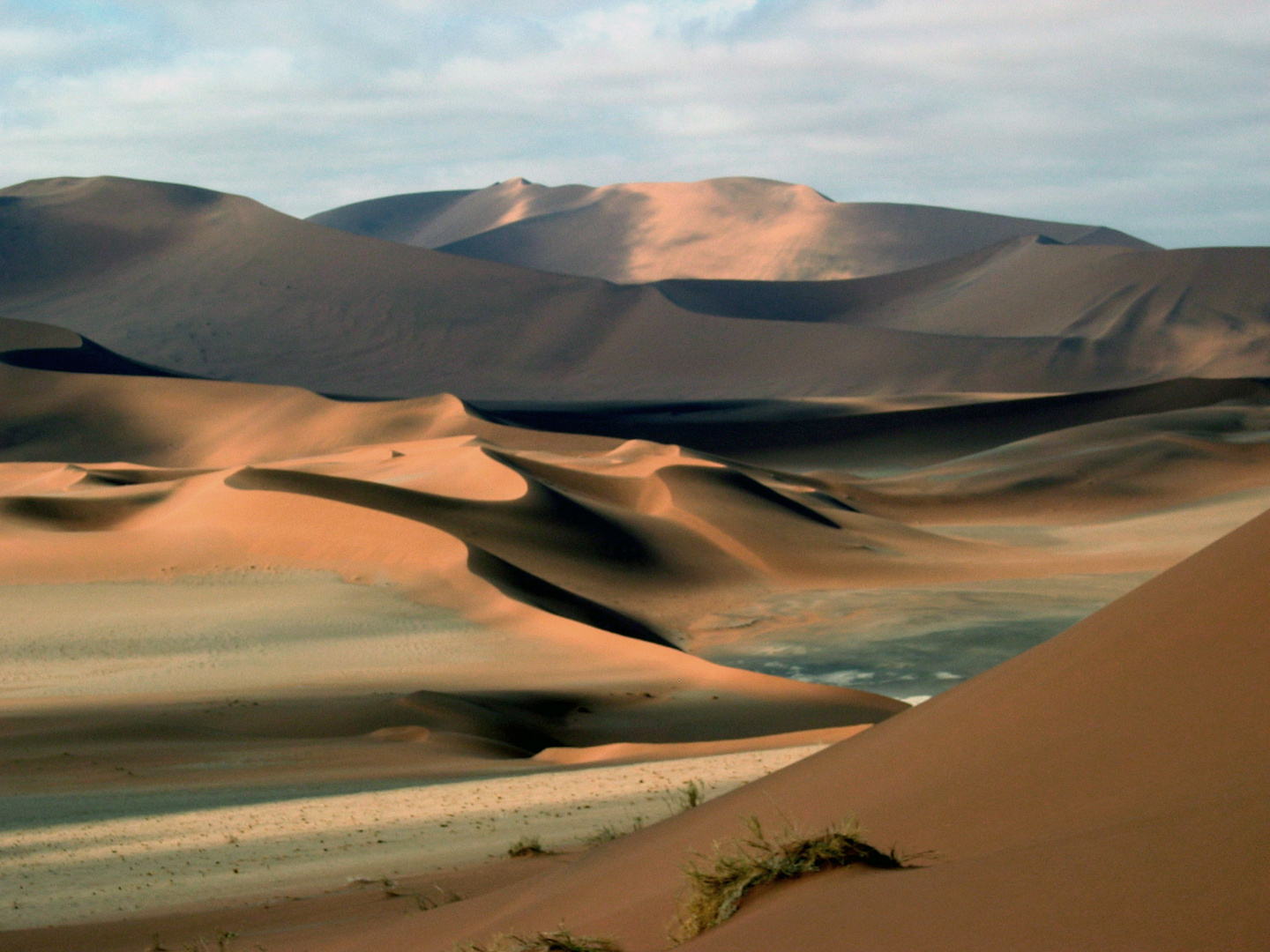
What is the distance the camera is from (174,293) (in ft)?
236

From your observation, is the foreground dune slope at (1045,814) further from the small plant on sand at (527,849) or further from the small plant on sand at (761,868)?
the small plant on sand at (527,849)

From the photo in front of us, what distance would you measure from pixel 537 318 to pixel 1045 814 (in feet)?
226

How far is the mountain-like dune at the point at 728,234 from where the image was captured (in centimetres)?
10288

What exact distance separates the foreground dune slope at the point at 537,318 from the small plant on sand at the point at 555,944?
56935 millimetres

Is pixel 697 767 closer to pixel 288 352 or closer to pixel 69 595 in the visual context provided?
pixel 69 595

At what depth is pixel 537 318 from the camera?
71.1m

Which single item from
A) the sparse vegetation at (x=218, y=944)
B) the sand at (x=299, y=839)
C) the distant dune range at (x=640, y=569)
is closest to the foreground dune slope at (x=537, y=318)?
the distant dune range at (x=640, y=569)

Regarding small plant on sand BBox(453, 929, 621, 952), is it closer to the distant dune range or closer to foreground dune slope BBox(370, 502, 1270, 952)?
foreground dune slope BBox(370, 502, 1270, 952)

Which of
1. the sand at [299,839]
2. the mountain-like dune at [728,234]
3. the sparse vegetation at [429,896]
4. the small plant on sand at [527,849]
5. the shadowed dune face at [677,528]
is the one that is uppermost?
the mountain-like dune at [728,234]

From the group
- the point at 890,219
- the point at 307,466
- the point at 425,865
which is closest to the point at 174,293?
the point at 307,466

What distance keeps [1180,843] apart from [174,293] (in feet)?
244

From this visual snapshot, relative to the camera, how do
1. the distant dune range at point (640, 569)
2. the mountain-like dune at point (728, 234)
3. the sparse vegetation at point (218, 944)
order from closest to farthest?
the distant dune range at point (640, 569), the sparse vegetation at point (218, 944), the mountain-like dune at point (728, 234)

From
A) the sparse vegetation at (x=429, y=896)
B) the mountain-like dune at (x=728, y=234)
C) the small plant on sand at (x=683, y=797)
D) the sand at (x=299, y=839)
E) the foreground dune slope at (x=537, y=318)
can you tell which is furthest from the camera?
the mountain-like dune at (x=728, y=234)

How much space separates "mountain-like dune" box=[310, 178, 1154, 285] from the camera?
103 meters
